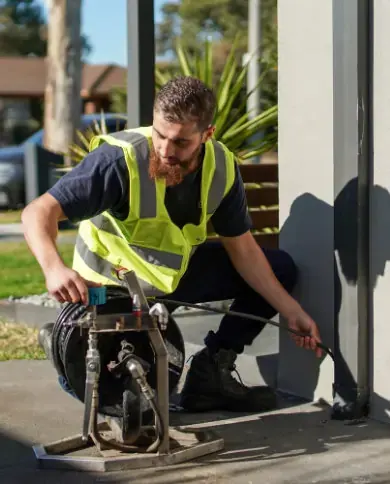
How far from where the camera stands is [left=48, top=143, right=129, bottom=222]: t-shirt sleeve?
11.8ft

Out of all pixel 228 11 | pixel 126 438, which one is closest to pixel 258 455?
pixel 126 438

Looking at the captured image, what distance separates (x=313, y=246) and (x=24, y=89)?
46012 mm

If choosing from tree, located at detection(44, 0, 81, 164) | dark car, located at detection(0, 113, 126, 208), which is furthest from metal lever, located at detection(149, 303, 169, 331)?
tree, located at detection(44, 0, 81, 164)

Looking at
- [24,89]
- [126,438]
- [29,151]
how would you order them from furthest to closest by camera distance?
[24,89], [29,151], [126,438]

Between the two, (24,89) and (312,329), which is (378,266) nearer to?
(312,329)

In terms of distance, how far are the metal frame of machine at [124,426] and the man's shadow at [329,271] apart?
787mm

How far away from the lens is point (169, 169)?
3.69 m

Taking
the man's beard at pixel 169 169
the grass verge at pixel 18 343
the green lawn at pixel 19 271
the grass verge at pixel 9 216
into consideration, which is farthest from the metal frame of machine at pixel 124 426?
the grass verge at pixel 9 216

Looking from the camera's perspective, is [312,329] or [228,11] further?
[228,11]

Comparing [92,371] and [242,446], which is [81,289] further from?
[242,446]

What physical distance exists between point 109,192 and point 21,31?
200ft

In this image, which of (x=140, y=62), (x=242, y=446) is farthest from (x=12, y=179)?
(x=242, y=446)

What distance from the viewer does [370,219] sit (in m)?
4.00

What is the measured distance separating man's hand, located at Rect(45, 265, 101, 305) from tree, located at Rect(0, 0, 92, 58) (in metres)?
58.8
